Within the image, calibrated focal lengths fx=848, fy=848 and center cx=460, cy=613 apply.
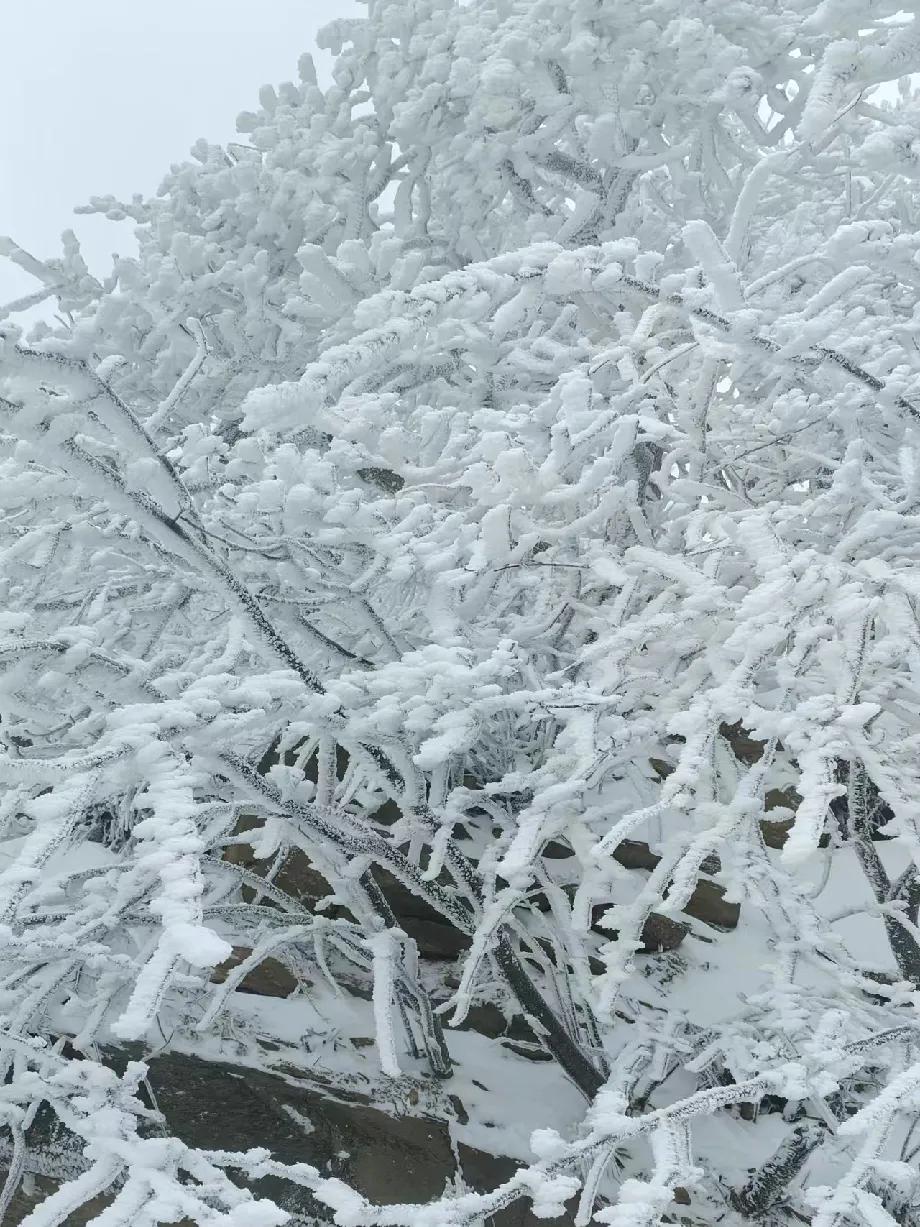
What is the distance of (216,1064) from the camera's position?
134 inches

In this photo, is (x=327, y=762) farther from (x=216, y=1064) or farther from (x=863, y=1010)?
(x=863, y=1010)

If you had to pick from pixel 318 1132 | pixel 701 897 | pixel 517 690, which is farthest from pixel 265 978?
pixel 701 897

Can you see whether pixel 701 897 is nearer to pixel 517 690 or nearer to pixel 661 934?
A: pixel 661 934

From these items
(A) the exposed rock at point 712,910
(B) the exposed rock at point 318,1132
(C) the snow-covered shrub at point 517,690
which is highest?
(C) the snow-covered shrub at point 517,690

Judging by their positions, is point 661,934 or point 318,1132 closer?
point 318,1132

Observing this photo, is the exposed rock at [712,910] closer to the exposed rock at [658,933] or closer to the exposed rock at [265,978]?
the exposed rock at [658,933]

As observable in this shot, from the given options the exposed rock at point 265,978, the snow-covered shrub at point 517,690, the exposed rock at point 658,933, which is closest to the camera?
the snow-covered shrub at point 517,690

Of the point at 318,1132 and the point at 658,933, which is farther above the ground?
the point at 318,1132

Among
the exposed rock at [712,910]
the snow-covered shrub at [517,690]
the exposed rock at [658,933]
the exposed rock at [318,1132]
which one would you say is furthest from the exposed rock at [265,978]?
the exposed rock at [712,910]

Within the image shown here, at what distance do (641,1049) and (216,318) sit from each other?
201 inches

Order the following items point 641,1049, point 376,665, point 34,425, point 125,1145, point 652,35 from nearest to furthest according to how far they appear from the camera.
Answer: point 34,425, point 125,1145, point 376,665, point 641,1049, point 652,35

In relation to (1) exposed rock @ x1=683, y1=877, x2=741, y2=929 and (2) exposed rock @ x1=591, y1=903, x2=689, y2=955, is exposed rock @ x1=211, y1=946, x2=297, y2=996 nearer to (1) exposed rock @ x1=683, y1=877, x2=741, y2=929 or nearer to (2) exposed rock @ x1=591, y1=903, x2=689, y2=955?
(2) exposed rock @ x1=591, y1=903, x2=689, y2=955

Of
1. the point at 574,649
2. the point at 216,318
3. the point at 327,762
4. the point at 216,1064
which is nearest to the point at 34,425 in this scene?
the point at 327,762

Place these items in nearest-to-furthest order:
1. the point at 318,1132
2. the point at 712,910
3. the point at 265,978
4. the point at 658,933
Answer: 1. the point at 318,1132
2. the point at 265,978
3. the point at 658,933
4. the point at 712,910
